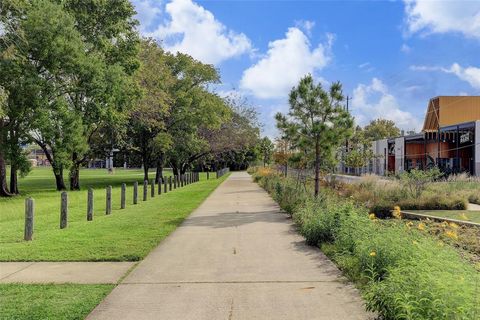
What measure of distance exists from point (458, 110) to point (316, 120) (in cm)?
4483

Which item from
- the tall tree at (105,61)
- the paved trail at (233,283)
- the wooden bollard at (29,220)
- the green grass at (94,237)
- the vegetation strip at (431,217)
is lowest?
the paved trail at (233,283)

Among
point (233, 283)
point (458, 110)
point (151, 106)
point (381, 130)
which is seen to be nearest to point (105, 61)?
point (151, 106)

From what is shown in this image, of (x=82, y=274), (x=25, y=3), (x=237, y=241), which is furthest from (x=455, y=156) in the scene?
(x=82, y=274)

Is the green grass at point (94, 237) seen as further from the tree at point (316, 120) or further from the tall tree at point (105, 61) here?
the tall tree at point (105, 61)

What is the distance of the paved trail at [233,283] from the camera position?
538 cm

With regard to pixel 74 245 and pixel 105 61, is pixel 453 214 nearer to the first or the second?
pixel 74 245

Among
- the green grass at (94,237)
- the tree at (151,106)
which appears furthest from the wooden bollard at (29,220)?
the tree at (151,106)

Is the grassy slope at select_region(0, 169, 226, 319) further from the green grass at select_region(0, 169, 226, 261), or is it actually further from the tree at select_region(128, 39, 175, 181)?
the tree at select_region(128, 39, 175, 181)

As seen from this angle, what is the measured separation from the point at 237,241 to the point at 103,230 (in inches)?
141

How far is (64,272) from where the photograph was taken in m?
7.43

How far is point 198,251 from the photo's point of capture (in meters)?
9.18

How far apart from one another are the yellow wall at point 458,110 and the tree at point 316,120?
141 ft

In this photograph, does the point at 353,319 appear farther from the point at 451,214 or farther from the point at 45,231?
the point at 451,214

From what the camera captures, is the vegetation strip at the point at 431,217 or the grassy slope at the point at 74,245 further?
the vegetation strip at the point at 431,217
